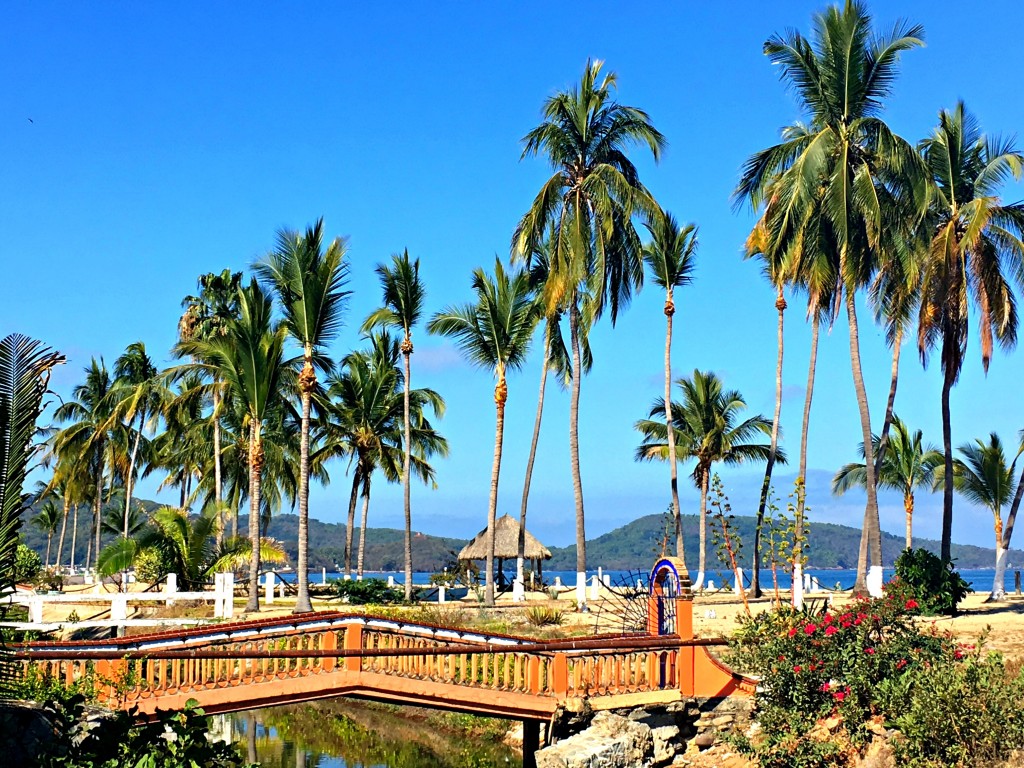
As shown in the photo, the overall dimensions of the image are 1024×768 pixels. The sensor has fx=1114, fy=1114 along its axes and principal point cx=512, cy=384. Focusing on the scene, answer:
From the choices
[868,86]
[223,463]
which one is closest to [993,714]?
[868,86]

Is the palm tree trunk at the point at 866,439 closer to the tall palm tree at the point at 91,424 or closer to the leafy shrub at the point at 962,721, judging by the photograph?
the leafy shrub at the point at 962,721

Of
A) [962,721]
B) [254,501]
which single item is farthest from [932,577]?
[254,501]

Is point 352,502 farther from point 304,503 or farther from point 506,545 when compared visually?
point 304,503

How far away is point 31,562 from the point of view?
36.8m

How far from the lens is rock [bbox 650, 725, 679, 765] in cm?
1667

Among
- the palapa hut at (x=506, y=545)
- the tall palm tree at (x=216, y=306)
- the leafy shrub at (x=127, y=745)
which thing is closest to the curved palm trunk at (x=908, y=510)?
the palapa hut at (x=506, y=545)

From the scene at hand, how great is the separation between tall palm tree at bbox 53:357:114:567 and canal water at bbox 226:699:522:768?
90.2 ft

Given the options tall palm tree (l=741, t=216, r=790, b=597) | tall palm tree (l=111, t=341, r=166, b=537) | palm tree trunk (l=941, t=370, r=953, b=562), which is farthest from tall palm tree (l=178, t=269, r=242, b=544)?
palm tree trunk (l=941, t=370, r=953, b=562)

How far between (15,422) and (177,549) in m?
23.8

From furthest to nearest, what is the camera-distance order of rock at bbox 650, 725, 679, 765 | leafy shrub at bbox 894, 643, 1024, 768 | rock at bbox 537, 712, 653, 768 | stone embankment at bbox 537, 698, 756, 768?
rock at bbox 650, 725, 679, 765 < stone embankment at bbox 537, 698, 756, 768 < rock at bbox 537, 712, 653, 768 < leafy shrub at bbox 894, 643, 1024, 768

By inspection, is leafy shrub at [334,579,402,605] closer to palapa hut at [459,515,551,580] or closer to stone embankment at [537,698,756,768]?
palapa hut at [459,515,551,580]

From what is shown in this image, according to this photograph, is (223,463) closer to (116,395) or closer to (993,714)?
(116,395)

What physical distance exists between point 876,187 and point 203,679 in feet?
75.2

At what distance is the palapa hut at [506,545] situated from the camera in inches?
1737
